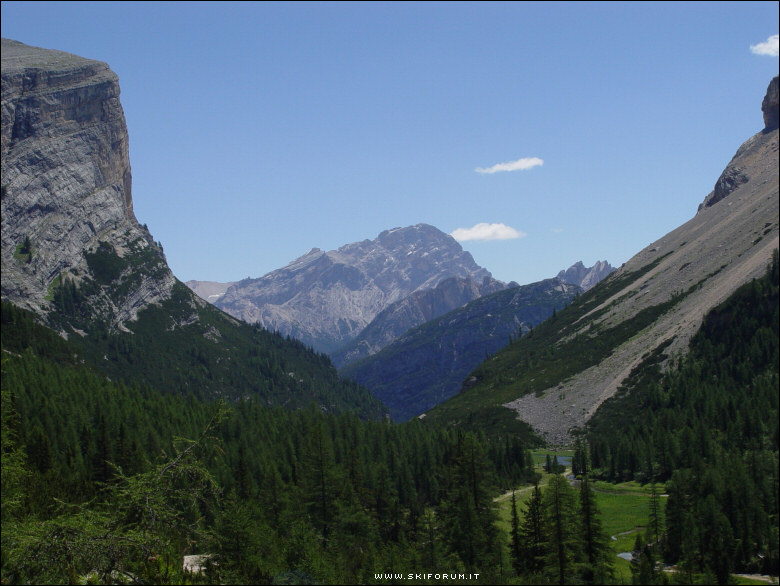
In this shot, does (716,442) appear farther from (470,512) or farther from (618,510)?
(470,512)

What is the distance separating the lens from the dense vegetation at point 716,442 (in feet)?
234

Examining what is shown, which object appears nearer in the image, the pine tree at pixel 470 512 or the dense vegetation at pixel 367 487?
the dense vegetation at pixel 367 487

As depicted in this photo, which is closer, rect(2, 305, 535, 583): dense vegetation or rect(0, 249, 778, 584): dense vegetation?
rect(2, 305, 535, 583): dense vegetation

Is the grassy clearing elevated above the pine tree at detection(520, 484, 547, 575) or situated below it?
below

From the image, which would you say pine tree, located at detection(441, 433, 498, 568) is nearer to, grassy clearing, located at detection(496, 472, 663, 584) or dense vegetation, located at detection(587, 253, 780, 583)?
grassy clearing, located at detection(496, 472, 663, 584)

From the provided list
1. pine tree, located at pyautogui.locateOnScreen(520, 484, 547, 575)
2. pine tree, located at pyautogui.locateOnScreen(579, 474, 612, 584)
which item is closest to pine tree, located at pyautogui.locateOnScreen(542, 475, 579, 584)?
pine tree, located at pyautogui.locateOnScreen(579, 474, 612, 584)

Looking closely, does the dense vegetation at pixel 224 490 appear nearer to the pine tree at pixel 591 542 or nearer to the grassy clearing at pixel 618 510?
the grassy clearing at pixel 618 510

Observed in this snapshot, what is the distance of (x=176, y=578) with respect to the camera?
75.5ft

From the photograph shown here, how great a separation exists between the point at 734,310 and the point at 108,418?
557 feet

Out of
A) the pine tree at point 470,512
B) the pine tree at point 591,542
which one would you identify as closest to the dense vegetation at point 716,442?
the pine tree at point 591,542

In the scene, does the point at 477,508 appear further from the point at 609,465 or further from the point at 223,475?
the point at 609,465

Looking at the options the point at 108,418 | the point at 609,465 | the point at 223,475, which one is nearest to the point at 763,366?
the point at 609,465

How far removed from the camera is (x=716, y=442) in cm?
11450

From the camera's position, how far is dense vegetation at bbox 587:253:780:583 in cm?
7125
